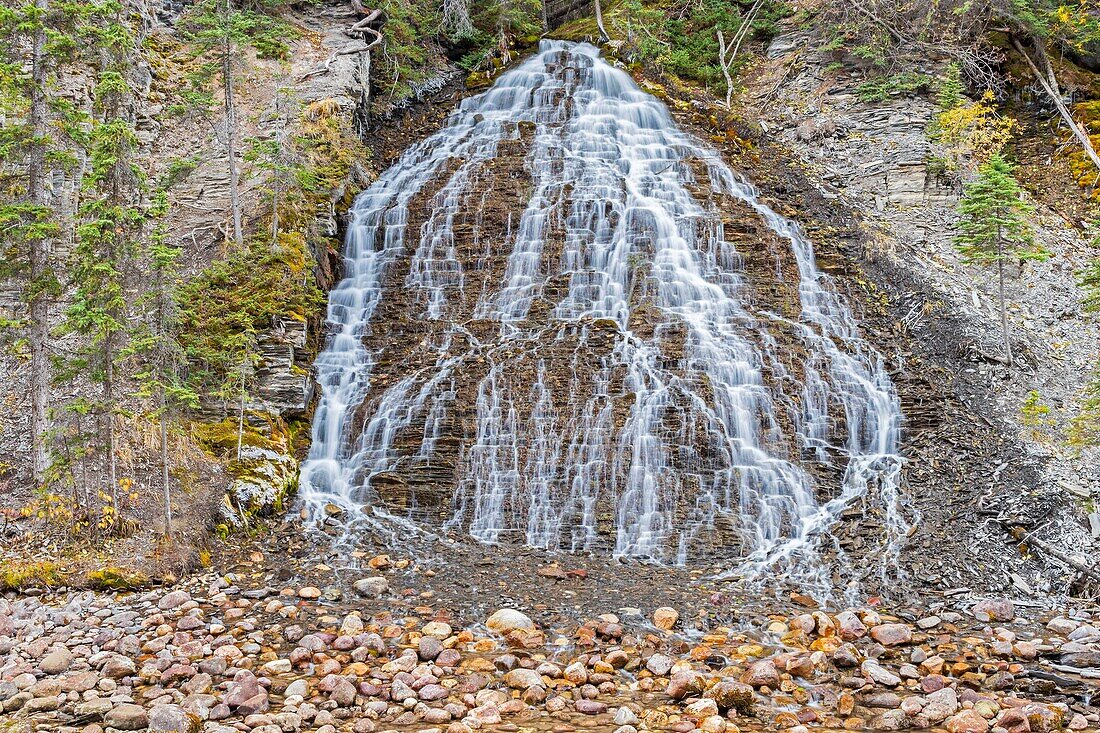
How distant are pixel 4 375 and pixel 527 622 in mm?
10661

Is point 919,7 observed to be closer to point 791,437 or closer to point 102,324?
point 791,437

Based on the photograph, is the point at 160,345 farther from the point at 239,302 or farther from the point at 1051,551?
the point at 1051,551

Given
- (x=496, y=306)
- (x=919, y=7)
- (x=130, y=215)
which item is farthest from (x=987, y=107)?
(x=130, y=215)

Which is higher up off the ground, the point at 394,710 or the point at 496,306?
the point at 496,306

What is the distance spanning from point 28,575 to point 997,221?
17.7 meters

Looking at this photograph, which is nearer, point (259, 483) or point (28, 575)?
point (28, 575)

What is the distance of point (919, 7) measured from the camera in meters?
22.9

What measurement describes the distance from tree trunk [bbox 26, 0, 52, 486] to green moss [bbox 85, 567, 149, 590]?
1896 mm

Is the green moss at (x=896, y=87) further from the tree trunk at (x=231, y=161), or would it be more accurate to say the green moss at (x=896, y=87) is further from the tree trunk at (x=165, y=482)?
the tree trunk at (x=165, y=482)

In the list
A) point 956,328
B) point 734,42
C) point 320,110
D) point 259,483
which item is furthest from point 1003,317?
point 320,110

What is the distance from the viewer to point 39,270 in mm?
10578

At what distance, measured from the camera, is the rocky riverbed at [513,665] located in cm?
686

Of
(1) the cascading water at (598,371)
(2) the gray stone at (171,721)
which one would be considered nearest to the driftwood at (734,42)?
(1) the cascading water at (598,371)

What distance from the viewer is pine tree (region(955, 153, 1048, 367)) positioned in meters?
14.7
